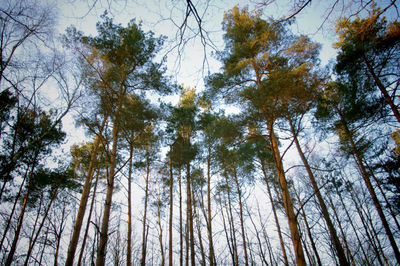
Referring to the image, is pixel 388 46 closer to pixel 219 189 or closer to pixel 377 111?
pixel 377 111

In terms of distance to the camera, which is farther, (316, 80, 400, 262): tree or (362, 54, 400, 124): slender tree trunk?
(316, 80, 400, 262): tree

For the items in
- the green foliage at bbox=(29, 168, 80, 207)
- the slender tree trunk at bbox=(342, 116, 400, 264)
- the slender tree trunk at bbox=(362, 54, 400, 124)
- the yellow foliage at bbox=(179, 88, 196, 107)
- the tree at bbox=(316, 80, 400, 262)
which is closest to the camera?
the slender tree trunk at bbox=(362, 54, 400, 124)

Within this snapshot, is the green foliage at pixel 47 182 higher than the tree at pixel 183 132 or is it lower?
lower

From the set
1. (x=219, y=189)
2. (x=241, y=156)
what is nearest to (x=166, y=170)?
(x=219, y=189)

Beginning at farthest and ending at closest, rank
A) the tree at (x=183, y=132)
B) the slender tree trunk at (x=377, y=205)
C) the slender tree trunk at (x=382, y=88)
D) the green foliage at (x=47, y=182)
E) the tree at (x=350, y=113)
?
the tree at (x=183, y=132) < the green foliage at (x=47, y=182) < the tree at (x=350, y=113) < the slender tree trunk at (x=377, y=205) < the slender tree trunk at (x=382, y=88)

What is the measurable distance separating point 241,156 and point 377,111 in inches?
218

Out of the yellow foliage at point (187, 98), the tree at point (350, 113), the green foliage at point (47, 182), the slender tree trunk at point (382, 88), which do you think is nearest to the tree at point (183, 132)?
the yellow foliage at point (187, 98)

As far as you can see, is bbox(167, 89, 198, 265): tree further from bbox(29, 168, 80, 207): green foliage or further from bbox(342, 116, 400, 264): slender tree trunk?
bbox(342, 116, 400, 264): slender tree trunk

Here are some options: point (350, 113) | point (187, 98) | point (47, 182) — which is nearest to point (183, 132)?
point (187, 98)

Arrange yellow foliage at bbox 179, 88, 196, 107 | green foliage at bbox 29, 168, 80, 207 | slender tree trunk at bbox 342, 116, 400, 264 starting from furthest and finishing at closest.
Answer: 1. yellow foliage at bbox 179, 88, 196, 107
2. green foliage at bbox 29, 168, 80, 207
3. slender tree trunk at bbox 342, 116, 400, 264

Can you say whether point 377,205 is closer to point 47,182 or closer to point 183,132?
point 183,132

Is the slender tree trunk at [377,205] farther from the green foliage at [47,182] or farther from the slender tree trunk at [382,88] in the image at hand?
the green foliage at [47,182]

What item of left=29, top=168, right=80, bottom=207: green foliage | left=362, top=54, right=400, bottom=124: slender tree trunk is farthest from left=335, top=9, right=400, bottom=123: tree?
left=29, top=168, right=80, bottom=207: green foliage

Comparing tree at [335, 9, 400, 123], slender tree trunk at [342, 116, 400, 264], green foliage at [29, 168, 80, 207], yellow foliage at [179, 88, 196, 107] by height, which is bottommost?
slender tree trunk at [342, 116, 400, 264]
